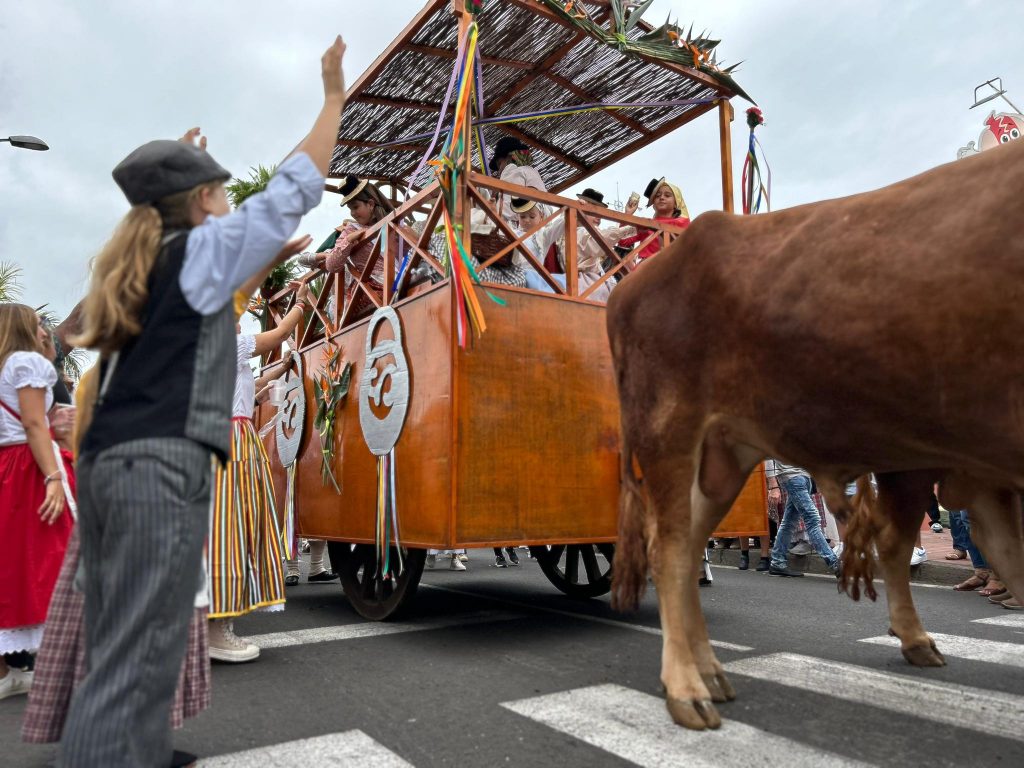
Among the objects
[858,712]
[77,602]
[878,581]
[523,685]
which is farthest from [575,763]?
[878,581]

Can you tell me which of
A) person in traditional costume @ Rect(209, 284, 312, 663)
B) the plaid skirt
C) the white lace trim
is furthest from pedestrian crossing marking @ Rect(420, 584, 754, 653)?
the white lace trim

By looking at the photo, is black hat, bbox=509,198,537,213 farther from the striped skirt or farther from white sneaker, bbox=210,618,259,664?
white sneaker, bbox=210,618,259,664

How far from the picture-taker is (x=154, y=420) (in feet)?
4.61

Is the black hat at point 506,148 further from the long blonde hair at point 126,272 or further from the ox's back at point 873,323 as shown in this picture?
the long blonde hair at point 126,272

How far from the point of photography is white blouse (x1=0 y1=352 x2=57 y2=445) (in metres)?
2.88

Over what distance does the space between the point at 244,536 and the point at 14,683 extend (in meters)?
1.03

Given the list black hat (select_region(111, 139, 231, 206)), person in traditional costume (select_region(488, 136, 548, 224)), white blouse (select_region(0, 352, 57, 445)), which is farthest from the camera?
person in traditional costume (select_region(488, 136, 548, 224))

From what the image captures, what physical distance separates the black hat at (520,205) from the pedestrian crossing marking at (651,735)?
287 cm

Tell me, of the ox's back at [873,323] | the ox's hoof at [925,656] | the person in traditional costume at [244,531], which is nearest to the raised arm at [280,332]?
the person in traditional costume at [244,531]

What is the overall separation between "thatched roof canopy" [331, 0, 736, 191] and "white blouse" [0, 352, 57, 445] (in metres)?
2.67

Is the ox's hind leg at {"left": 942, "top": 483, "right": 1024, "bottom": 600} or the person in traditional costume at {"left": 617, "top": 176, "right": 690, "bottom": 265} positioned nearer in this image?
the ox's hind leg at {"left": 942, "top": 483, "right": 1024, "bottom": 600}

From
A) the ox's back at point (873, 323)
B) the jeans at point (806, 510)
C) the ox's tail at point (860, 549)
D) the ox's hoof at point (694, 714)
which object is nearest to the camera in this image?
the ox's back at point (873, 323)

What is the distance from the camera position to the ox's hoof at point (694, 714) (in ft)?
8.06

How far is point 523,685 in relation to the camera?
3004 millimetres
